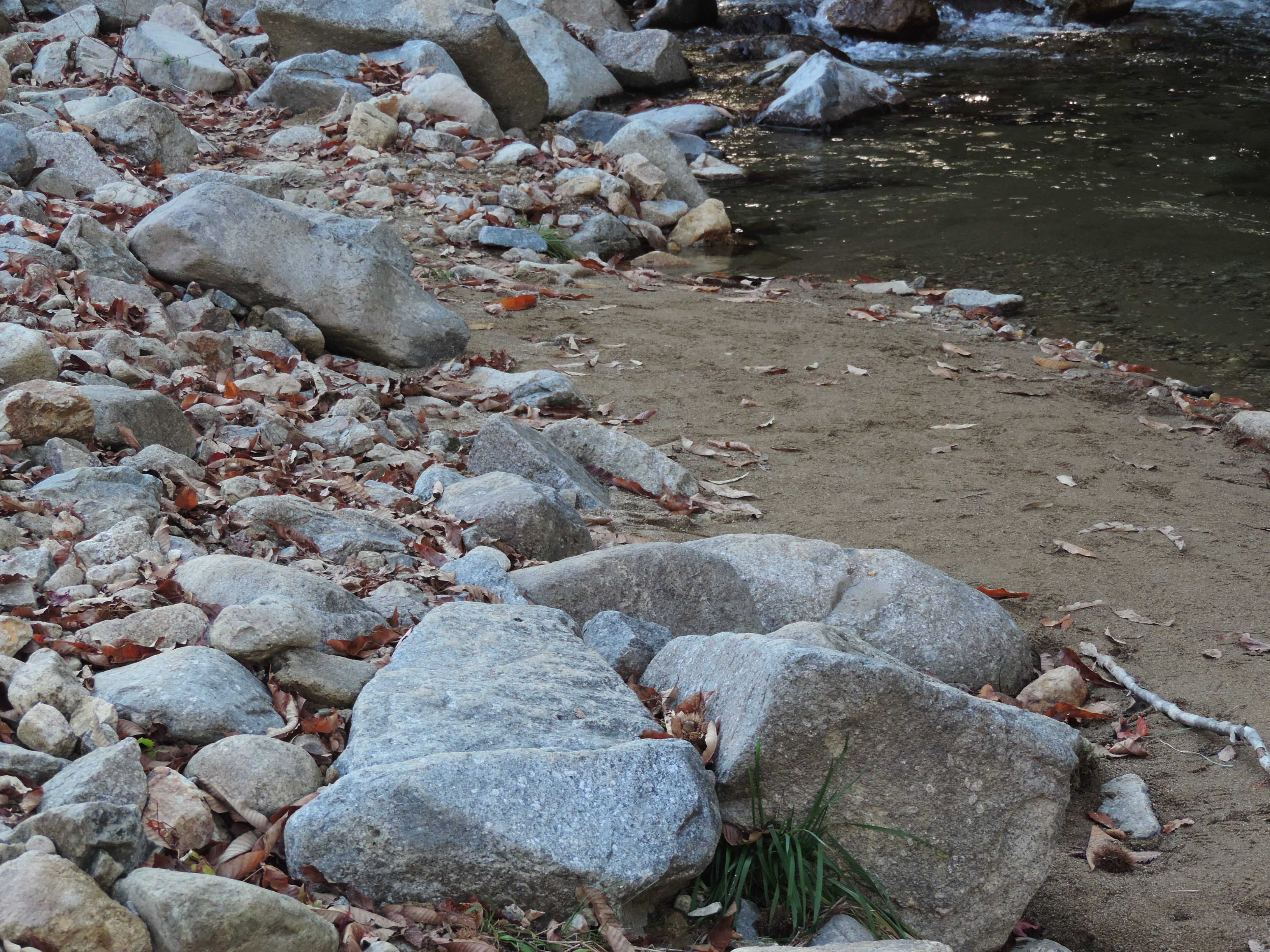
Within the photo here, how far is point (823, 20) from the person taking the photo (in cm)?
1822

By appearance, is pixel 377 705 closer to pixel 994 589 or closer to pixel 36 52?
pixel 994 589

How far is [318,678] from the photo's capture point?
2791mm

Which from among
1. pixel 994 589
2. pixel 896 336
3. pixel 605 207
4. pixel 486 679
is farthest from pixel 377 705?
pixel 605 207

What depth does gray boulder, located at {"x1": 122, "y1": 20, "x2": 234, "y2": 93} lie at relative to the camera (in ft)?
35.0

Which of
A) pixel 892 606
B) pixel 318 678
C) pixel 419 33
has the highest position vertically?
pixel 419 33

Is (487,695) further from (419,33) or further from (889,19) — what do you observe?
(889,19)

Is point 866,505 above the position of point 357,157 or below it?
below

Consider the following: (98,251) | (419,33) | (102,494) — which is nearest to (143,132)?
(98,251)

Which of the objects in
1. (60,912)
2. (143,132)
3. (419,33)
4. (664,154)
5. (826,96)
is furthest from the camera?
(826,96)

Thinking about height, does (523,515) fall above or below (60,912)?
below

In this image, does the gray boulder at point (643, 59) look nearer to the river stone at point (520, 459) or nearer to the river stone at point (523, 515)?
the river stone at point (520, 459)

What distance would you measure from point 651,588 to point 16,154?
198 inches

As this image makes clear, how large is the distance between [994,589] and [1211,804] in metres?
1.25

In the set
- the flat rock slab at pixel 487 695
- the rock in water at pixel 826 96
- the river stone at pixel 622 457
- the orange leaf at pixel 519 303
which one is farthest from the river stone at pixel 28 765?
the rock in water at pixel 826 96
